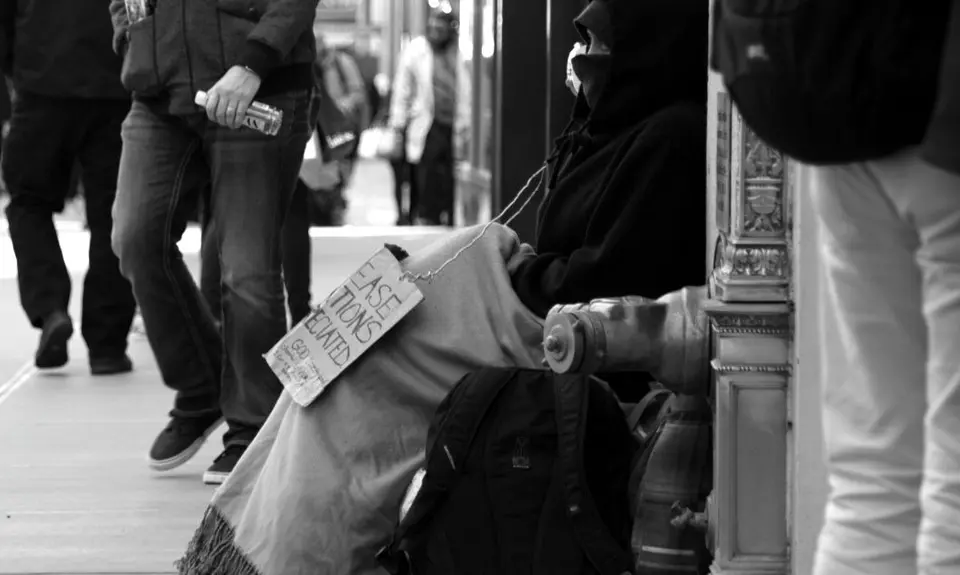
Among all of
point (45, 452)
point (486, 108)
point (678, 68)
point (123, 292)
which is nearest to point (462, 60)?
point (486, 108)

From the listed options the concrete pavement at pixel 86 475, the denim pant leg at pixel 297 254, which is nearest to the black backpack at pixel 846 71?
the concrete pavement at pixel 86 475

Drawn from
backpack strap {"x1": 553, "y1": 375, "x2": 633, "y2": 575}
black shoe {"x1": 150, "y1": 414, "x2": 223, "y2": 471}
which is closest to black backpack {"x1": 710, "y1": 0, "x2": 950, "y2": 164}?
backpack strap {"x1": 553, "y1": 375, "x2": 633, "y2": 575}

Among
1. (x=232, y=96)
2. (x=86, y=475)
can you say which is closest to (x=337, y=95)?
(x=86, y=475)

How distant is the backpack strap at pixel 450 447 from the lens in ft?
9.91

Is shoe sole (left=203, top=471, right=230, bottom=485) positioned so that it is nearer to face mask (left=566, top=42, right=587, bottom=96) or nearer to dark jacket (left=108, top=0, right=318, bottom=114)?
dark jacket (left=108, top=0, right=318, bottom=114)

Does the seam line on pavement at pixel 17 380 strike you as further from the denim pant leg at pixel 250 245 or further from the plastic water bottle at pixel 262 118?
the plastic water bottle at pixel 262 118

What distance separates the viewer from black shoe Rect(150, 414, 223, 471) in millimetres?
4426

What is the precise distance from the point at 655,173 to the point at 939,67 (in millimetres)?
1364

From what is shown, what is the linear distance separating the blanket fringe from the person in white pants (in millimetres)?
1555

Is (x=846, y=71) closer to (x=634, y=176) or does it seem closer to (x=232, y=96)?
(x=634, y=176)

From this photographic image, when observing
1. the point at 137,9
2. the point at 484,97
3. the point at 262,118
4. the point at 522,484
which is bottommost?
the point at 522,484

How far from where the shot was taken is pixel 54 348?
20.1ft

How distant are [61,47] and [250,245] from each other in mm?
1937

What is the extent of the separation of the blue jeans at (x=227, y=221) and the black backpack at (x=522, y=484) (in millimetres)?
1202
